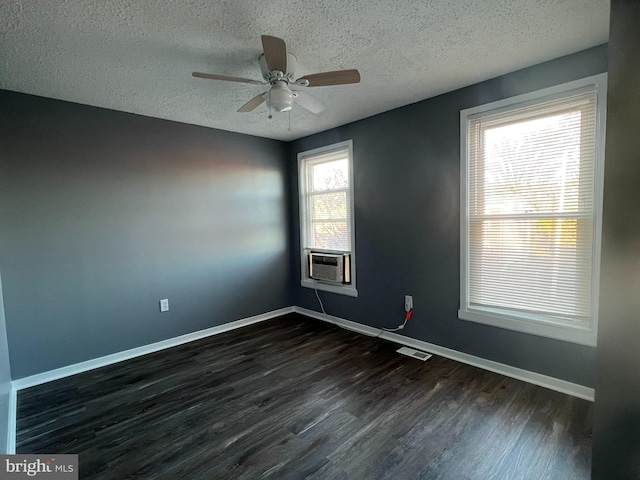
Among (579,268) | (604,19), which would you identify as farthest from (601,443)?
(604,19)

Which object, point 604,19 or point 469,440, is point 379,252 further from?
point 604,19

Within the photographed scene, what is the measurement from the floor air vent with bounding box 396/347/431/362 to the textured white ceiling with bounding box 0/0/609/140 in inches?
98.6

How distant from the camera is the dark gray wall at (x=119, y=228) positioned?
2.56 metres

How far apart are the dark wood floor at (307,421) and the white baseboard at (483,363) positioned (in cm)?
9

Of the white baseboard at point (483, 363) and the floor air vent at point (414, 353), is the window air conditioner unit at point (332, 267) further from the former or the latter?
the floor air vent at point (414, 353)

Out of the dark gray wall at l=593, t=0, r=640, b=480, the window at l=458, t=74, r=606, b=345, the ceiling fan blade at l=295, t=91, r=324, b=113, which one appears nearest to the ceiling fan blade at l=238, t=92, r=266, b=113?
the ceiling fan blade at l=295, t=91, r=324, b=113

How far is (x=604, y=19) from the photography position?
69.7 inches

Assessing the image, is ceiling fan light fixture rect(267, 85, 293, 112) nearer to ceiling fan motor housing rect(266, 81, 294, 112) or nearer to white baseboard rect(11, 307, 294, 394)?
ceiling fan motor housing rect(266, 81, 294, 112)

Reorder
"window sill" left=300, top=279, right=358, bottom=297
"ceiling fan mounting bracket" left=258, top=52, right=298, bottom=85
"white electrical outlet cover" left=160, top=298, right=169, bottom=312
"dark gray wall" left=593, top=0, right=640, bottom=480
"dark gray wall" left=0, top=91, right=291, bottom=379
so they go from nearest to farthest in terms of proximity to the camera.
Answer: "dark gray wall" left=593, top=0, right=640, bottom=480
"ceiling fan mounting bracket" left=258, top=52, right=298, bottom=85
"dark gray wall" left=0, top=91, right=291, bottom=379
"white electrical outlet cover" left=160, top=298, right=169, bottom=312
"window sill" left=300, top=279, right=358, bottom=297

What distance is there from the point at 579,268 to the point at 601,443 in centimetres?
188

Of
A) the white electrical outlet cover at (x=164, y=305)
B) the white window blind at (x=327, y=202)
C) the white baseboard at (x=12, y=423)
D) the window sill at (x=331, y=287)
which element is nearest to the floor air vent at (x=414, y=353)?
the window sill at (x=331, y=287)

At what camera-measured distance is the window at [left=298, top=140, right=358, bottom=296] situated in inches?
148

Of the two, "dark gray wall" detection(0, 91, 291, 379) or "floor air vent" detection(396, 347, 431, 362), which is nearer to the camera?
"dark gray wall" detection(0, 91, 291, 379)

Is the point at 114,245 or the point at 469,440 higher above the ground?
the point at 114,245
